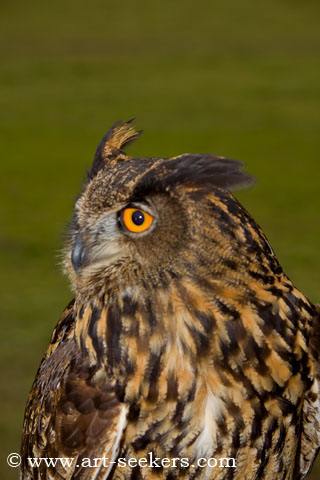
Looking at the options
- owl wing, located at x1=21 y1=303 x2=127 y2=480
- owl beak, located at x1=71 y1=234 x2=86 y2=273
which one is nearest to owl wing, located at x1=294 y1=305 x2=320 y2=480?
owl wing, located at x1=21 y1=303 x2=127 y2=480

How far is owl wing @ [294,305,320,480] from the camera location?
7.77 ft

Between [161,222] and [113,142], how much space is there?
1.67 feet

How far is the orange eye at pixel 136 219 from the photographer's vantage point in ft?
6.95

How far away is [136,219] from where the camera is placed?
6.98ft

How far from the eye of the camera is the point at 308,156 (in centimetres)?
1313

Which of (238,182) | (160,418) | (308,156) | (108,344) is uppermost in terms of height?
(308,156)

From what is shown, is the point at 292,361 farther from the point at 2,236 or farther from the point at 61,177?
the point at 61,177

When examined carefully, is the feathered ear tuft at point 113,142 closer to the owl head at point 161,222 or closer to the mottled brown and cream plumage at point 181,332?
the mottled brown and cream plumage at point 181,332

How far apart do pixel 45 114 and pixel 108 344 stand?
14.0 meters

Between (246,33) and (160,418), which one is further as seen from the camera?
(246,33)

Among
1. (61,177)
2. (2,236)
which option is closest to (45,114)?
(61,177)

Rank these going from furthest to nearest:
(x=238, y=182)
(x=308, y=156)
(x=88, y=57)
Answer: (x=88, y=57)
(x=308, y=156)
(x=238, y=182)

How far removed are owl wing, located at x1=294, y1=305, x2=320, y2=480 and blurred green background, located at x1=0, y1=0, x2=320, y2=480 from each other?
801 mm

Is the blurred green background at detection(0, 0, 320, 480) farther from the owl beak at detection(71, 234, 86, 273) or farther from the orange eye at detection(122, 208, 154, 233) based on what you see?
the orange eye at detection(122, 208, 154, 233)
